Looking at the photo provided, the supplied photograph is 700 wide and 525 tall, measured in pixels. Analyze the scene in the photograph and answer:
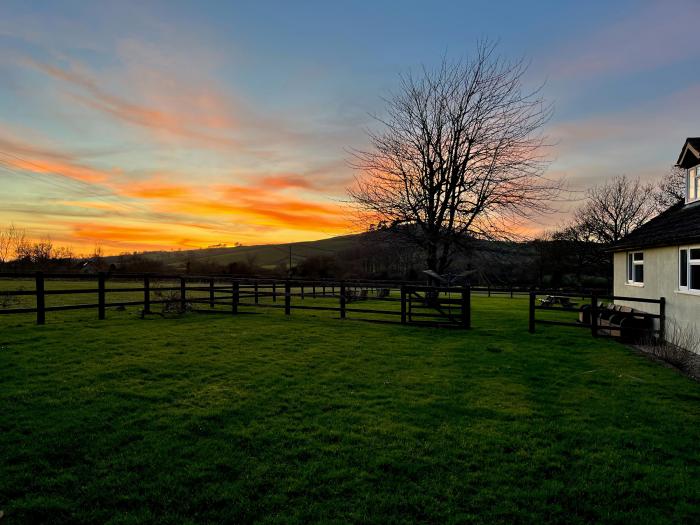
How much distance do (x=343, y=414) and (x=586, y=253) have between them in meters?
44.2

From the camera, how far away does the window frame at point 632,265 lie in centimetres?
1479

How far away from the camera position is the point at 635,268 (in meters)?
15.6

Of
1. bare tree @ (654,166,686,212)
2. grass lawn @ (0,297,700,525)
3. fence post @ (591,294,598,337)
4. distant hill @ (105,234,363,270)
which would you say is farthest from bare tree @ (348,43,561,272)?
distant hill @ (105,234,363,270)

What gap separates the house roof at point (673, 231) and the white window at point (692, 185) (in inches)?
12.0

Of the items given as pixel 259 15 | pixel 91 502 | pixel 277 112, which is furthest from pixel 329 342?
pixel 277 112

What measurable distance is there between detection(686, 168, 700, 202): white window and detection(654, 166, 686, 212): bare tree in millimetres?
25884

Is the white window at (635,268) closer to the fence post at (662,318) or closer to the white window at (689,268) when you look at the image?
the white window at (689,268)

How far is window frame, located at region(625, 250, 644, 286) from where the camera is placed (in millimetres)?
14790

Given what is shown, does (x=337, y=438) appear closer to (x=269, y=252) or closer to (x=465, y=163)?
(x=465, y=163)

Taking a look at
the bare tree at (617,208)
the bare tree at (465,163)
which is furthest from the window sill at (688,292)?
the bare tree at (617,208)

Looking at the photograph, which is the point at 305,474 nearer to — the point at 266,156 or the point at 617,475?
the point at 617,475

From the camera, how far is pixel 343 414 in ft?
16.4

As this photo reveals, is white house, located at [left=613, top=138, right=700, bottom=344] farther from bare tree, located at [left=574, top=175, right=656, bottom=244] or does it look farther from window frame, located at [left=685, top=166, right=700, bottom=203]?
bare tree, located at [left=574, top=175, right=656, bottom=244]

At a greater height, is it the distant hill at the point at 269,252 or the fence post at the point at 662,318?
the distant hill at the point at 269,252
